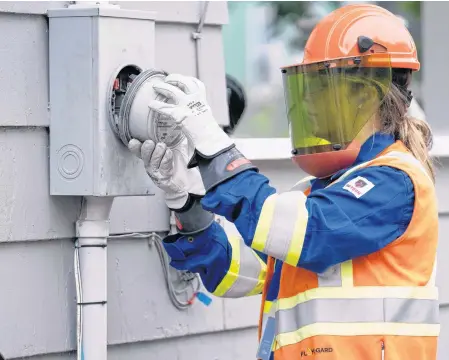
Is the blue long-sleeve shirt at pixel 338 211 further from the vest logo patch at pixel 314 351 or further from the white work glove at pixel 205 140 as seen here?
the vest logo patch at pixel 314 351

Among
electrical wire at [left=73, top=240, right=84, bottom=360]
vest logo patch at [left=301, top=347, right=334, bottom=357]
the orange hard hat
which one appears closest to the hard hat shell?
the orange hard hat

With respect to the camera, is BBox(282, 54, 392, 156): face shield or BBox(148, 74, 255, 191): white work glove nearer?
BBox(148, 74, 255, 191): white work glove

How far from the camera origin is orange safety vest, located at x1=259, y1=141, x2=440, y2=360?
107 inches

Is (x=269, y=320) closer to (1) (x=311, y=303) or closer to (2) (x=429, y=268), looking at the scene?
(1) (x=311, y=303)

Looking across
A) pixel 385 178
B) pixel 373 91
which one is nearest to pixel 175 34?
pixel 373 91

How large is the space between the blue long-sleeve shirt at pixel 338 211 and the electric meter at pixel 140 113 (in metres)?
0.30

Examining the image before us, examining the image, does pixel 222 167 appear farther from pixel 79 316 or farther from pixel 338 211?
pixel 79 316

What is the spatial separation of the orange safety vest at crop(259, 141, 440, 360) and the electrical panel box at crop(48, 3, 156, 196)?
0.68m

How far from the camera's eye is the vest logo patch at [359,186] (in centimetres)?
265

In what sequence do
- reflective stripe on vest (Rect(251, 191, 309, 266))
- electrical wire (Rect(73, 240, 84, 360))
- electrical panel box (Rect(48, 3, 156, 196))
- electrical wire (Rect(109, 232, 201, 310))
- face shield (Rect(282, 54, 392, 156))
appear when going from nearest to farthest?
reflective stripe on vest (Rect(251, 191, 309, 266)), face shield (Rect(282, 54, 392, 156)), electrical panel box (Rect(48, 3, 156, 196)), electrical wire (Rect(73, 240, 84, 360)), electrical wire (Rect(109, 232, 201, 310))

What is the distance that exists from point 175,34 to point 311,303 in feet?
3.85

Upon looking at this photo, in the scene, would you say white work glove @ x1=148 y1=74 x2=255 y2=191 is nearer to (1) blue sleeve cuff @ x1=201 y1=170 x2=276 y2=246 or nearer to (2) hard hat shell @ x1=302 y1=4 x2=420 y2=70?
(1) blue sleeve cuff @ x1=201 y1=170 x2=276 y2=246

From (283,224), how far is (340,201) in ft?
0.54

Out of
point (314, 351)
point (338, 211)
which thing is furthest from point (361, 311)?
point (338, 211)
